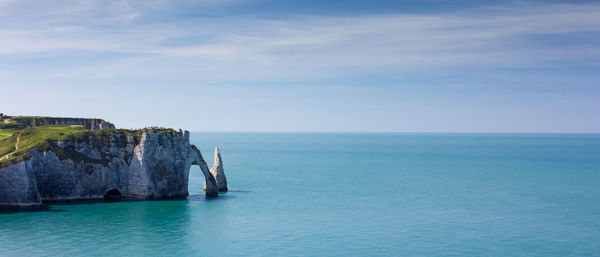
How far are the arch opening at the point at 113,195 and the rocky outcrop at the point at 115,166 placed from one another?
0.14 meters

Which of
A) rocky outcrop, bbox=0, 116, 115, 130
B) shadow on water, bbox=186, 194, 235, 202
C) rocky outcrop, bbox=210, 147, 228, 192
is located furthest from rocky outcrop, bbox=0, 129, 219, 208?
rocky outcrop, bbox=0, 116, 115, 130

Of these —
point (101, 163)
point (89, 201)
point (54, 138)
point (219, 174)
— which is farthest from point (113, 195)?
point (219, 174)

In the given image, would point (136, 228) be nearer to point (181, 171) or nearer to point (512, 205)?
point (181, 171)

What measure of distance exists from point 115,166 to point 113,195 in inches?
198

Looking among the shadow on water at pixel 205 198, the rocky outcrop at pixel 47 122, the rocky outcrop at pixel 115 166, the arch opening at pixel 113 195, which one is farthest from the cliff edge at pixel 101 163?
the rocky outcrop at pixel 47 122

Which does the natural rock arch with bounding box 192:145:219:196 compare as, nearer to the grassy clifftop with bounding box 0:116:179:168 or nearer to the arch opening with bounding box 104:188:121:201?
the grassy clifftop with bounding box 0:116:179:168

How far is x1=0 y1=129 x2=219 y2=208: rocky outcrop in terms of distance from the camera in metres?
71.3

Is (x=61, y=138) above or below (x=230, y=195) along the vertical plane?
above

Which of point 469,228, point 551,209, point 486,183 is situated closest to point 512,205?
point 551,209

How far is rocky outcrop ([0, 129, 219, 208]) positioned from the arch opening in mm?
144

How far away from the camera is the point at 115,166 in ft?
250

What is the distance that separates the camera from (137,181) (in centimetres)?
7712

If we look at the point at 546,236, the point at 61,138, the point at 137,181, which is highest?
the point at 61,138

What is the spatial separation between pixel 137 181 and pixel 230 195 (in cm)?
1528
